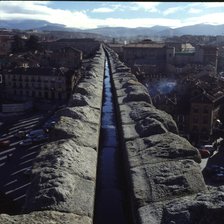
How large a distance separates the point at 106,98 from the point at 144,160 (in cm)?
949

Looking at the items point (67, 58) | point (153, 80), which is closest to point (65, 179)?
point (153, 80)

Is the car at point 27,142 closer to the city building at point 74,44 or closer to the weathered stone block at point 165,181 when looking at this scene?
the weathered stone block at point 165,181

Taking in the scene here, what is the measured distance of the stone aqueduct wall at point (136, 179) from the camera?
4242 millimetres

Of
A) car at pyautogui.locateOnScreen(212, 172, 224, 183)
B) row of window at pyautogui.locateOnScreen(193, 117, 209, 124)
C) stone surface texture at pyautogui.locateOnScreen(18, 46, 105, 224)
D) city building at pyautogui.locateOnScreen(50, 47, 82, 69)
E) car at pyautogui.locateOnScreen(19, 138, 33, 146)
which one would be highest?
stone surface texture at pyautogui.locateOnScreen(18, 46, 105, 224)

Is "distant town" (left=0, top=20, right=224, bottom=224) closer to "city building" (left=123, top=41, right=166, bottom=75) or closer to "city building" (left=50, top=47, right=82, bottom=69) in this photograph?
"city building" (left=50, top=47, right=82, bottom=69)

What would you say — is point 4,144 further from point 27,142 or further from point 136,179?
point 136,179

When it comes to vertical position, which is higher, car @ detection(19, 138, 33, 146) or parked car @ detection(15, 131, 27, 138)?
car @ detection(19, 138, 33, 146)

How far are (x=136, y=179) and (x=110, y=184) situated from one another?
1.19 m

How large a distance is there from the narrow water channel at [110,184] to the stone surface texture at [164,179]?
0.34 metres

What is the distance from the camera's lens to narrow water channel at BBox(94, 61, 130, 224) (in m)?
5.57

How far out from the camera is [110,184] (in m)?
6.64

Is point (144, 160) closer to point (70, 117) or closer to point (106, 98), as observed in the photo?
point (70, 117)

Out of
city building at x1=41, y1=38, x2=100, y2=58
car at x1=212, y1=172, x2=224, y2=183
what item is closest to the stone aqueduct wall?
car at x1=212, y1=172, x2=224, y2=183

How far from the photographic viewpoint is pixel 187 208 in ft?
13.5
